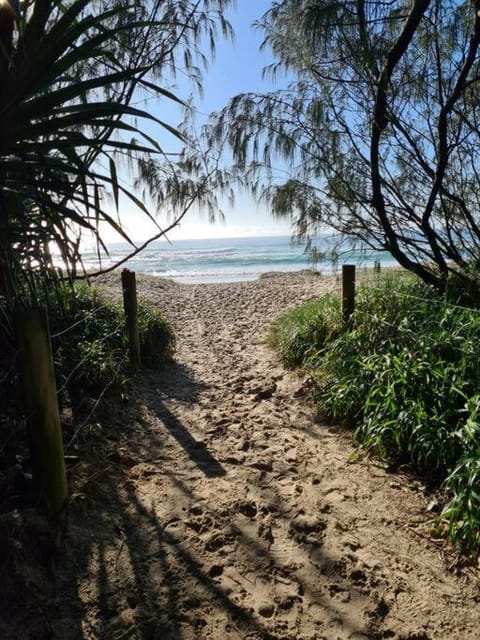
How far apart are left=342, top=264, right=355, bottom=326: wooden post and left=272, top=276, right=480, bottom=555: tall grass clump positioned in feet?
0.50

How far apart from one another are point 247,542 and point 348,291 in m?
3.15

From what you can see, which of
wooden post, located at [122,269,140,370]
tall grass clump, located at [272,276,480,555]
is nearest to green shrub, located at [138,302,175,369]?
wooden post, located at [122,269,140,370]

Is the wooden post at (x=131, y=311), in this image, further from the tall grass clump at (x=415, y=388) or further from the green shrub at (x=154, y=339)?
the tall grass clump at (x=415, y=388)

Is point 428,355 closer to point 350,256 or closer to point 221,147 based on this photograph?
point 350,256

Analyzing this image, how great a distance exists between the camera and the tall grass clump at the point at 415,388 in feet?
7.68

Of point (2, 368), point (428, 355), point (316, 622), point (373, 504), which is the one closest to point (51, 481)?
point (316, 622)

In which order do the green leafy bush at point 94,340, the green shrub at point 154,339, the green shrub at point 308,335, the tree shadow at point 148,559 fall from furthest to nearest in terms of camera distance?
1. the green shrub at point 154,339
2. the green shrub at point 308,335
3. the green leafy bush at point 94,340
4. the tree shadow at point 148,559

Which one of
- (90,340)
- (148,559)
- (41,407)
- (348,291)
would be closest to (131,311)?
(90,340)

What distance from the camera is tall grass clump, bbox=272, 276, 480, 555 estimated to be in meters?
2.34

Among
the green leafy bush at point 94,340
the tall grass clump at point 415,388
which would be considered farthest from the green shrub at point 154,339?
the tall grass clump at point 415,388

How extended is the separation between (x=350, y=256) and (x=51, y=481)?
173 inches

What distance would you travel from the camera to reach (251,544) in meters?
2.11

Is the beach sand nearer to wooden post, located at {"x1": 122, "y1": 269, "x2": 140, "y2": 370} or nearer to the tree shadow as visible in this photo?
the tree shadow

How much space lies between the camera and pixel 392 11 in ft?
12.4
